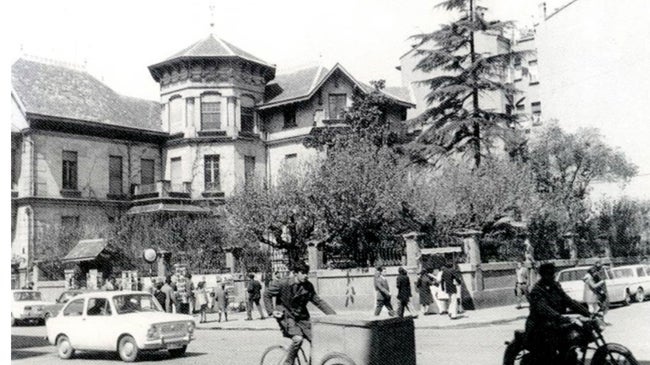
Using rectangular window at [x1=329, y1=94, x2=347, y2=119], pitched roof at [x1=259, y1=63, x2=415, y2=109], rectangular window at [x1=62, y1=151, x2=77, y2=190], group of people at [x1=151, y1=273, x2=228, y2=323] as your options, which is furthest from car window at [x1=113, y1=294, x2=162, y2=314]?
rectangular window at [x1=329, y1=94, x2=347, y2=119]

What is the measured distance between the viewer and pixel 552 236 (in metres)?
32.2

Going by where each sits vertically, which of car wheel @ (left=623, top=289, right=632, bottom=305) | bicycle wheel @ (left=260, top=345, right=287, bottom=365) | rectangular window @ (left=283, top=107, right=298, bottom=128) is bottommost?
car wheel @ (left=623, top=289, right=632, bottom=305)

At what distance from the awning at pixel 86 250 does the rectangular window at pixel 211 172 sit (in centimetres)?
979

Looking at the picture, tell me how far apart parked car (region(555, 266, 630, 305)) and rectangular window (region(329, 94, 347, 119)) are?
72.5 feet

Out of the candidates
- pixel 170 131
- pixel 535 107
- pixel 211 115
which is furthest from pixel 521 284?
pixel 535 107

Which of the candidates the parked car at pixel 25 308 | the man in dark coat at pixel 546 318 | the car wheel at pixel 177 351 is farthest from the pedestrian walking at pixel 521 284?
the parked car at pixel 25 308

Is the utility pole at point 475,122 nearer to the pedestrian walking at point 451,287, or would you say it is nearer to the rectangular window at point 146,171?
the pedestrian walking at point 451,287

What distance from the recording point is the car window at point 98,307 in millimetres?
14523

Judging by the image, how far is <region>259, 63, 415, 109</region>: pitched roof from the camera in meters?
42.0

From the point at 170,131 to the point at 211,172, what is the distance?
13.3 feet

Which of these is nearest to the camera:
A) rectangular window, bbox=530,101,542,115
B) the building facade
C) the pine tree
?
the pine tree

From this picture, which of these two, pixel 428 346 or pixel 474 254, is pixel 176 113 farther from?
pixel 428 346

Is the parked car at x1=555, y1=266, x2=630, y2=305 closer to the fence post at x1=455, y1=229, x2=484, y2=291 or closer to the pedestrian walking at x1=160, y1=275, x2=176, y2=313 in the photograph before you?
the fence post at x1=455, y1=229, x2=484, y2=291

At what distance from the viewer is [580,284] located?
2214 cm
